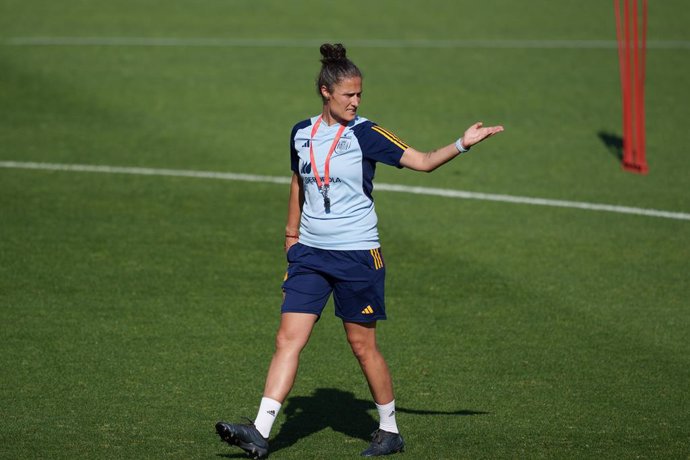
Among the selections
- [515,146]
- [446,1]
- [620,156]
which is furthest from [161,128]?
[446,1]

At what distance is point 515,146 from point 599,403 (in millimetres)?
8618

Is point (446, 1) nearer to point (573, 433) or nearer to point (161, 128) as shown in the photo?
point (161, 128)

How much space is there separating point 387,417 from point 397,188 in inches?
295

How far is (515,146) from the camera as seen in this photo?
54.9ft

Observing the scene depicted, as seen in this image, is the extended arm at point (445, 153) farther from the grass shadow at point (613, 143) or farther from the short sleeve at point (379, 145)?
the grass shadow at point (613, 143)

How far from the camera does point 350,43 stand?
22.1 meters

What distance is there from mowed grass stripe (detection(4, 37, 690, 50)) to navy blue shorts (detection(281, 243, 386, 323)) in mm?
15020

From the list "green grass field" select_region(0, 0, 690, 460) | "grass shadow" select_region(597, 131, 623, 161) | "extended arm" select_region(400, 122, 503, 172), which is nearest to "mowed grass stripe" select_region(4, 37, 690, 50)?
"green grass field" select_region(0, 0, 690, 460)

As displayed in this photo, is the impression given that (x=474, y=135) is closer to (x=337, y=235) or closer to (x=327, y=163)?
(x=327, y=163)

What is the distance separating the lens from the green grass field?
8.16 meters

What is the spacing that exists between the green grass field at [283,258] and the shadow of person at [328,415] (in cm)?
2

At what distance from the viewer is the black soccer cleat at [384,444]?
7.39 m

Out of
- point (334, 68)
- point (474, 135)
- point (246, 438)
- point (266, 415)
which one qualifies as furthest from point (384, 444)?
point (334, 68)

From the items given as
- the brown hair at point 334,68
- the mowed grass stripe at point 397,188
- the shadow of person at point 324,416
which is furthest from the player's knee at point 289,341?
the mowed grass stripe at point 397,188
